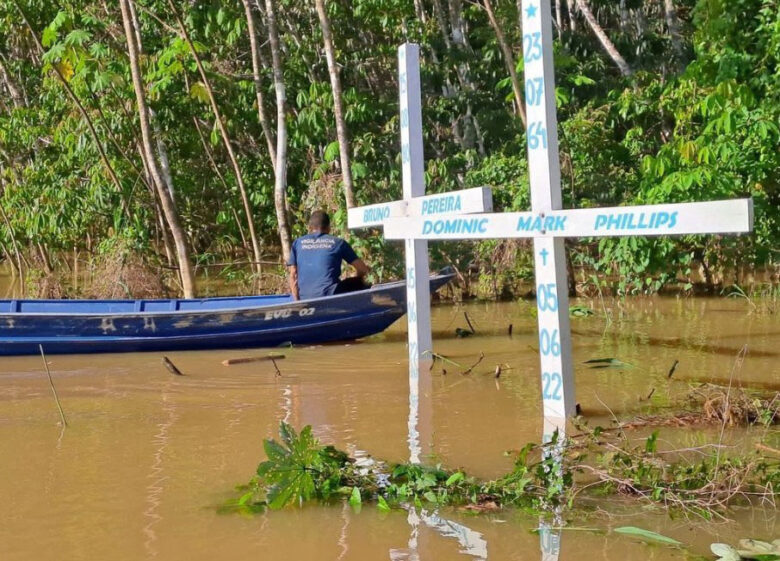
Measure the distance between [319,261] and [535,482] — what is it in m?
6.20

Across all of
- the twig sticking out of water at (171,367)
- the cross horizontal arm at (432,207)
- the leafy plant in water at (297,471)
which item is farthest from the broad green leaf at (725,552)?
the twig sticking out of water at (171,367)

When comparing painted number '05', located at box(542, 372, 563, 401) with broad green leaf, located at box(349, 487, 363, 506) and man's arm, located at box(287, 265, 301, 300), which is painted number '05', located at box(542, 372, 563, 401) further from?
man's arm, located at box(287, 265, 301, 300)

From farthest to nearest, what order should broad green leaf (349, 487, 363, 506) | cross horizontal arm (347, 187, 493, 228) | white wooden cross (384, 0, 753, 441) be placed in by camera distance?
cross horizontal arm (347, 187, 493, 228) → white wooden cross (384, 0, 753, 441) → broad green leaf (349, 487, 363, 506)

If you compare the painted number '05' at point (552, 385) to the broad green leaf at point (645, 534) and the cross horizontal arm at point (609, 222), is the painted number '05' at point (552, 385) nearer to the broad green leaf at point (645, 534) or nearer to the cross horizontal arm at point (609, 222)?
the cross horizontal arm at point (609, 222)

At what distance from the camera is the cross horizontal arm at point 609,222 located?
4.84 m

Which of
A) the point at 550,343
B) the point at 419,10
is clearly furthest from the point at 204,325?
the point at 419,10

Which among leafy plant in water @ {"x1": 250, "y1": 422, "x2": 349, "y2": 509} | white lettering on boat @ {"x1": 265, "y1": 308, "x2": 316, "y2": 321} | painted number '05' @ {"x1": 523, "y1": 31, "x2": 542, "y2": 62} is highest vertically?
painted number '05' @ {"x1": 523, "y1": 31, "x2": 542, "y2": 62}

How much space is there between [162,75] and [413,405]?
434 inches

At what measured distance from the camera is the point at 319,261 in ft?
35.3

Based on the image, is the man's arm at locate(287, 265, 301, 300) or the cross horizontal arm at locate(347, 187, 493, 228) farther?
the man's arm at locate(287, 265, 301, 300)

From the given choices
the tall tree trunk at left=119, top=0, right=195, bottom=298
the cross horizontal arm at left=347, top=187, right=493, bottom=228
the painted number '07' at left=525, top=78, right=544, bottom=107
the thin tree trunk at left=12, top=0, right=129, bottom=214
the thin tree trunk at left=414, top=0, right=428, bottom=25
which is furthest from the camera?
the thin tree trunk at left=414, top=0, right=428, bottom=25

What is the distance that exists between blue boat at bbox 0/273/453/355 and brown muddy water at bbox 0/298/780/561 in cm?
21

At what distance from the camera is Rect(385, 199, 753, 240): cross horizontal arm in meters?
Result: 4.84

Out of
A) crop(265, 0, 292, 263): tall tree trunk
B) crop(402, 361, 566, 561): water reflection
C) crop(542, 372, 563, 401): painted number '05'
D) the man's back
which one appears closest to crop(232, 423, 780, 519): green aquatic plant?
crop(402, 361, 566, 561): water reflection
